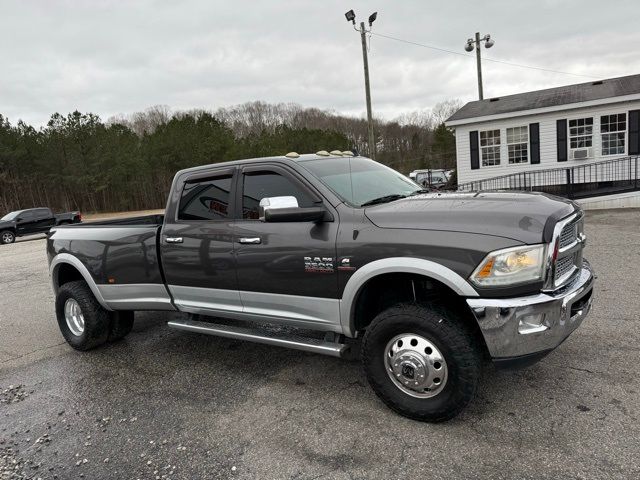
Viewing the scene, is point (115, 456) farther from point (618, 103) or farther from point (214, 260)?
point (618, 103)

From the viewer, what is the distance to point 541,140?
17.4 meters

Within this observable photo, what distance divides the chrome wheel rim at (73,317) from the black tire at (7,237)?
20599 mm

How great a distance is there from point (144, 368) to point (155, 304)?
63cm

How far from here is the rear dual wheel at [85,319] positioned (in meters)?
5.10

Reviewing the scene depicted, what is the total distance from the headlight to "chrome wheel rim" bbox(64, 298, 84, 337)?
14.6 ft

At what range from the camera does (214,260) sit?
414 cm

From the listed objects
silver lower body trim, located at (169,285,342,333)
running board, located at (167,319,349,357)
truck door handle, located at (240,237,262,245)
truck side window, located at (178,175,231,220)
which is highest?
truck side window, located at (178,175,231,220)

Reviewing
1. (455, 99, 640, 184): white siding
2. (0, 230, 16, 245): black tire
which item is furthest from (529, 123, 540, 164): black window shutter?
(0, 230, 16, 245): black tire

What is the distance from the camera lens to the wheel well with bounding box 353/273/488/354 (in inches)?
128

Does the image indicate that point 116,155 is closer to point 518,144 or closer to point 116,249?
point 518,144

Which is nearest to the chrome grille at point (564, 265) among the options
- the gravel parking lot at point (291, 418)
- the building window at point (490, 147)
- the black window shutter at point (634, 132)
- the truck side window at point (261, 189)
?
the gravel parking lot at point (291, 418)

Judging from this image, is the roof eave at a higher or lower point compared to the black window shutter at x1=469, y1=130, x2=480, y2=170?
higher

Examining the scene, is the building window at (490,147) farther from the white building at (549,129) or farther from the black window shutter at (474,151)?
the black window shutter at (474,151)

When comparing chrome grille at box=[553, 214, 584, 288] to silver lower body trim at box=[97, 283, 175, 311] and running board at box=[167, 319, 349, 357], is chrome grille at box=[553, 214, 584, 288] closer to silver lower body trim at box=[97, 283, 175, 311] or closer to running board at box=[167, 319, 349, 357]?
running board at box=[167, 319, 349, 357]
